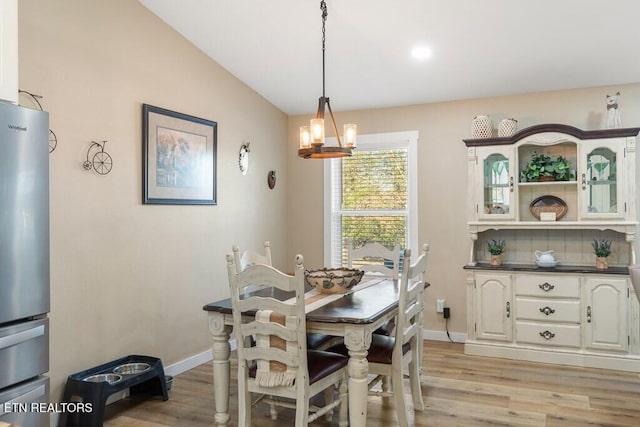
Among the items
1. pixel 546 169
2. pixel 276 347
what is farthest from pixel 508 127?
pixel 276 347

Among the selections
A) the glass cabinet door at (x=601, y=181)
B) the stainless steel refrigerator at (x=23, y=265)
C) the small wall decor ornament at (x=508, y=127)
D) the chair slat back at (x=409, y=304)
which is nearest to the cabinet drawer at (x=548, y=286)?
Result: the glass cabinet door at (x=601, y=181)

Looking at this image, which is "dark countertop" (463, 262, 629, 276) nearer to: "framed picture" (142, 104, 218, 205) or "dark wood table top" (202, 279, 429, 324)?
"dark wood table top" (202, 279, 429, 324)

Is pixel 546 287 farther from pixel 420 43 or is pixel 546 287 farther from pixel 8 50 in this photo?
pixel 8 50

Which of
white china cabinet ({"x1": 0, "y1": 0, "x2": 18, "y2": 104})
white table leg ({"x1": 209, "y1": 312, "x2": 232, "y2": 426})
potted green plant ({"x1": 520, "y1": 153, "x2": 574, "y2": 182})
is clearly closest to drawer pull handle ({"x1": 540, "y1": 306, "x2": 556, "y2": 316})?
potted green plant ({"x1": 520, "y1": 153, "x2": 574, "y2": 182})

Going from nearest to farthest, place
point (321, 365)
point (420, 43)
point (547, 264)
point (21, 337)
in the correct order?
1. point (21, 337)
2. point (321, 365)
3. point (420, 43)
4. point (547, 264)

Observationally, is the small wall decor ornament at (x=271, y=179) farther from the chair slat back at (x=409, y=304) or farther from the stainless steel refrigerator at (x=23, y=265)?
the stainless steel refrigerator at (x=23, y=265)

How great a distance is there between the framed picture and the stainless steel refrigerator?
1395 mm

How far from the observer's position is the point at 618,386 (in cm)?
359

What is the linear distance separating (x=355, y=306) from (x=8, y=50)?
206cm

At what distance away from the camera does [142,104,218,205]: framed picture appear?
365cm

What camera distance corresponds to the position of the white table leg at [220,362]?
110 inches

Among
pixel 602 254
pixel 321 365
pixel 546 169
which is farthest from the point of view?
pixel 546 169

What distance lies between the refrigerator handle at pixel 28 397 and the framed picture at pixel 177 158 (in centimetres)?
163

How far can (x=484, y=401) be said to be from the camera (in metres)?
3.29
